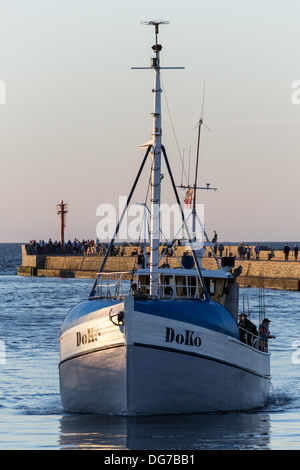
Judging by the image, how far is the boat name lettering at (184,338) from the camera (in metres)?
18.9

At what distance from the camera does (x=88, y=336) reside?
64.4 feet

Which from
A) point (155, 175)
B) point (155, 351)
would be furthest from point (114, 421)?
point (155, 175)

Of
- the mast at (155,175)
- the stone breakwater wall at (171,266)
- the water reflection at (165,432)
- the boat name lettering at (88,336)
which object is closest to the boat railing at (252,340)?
the water reflection at (165,432)

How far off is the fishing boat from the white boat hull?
0.06 ft

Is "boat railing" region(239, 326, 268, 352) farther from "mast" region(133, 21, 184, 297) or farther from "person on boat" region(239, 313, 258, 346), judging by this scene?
"mast" region(133, 21, 184, 297)

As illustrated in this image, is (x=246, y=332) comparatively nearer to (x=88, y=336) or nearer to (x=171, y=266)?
(x=88, y=336)

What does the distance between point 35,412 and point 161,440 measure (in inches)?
200

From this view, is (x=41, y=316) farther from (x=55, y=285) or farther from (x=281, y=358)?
(x=55, y=285)

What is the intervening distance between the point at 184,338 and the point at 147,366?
0.87 metres

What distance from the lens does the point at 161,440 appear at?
1764 cm

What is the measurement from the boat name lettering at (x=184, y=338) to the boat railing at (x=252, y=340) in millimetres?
2428

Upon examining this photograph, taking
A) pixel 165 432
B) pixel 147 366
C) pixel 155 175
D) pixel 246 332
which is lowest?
pixel 165 432

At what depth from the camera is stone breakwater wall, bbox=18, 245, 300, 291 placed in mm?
71250
